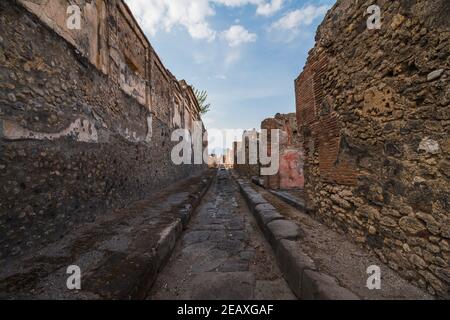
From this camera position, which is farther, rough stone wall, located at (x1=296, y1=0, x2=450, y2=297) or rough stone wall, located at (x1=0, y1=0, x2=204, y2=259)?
rough stone wall, located at (x1=0, y1=0, x2=204, y2=259)

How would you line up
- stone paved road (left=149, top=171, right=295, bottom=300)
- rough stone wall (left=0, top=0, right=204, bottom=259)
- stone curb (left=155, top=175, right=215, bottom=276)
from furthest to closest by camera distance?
stone curb (left=155, top=175, right=215, bottom=276)
rough stone wall (left=0, top=0, right=204, bottom=259)
stone paved road (left=149, top=171, right=295, bottom=300)

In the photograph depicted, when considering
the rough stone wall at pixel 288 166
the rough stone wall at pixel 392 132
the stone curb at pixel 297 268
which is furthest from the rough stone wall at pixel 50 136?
the rough stone wall at pixel 288 166

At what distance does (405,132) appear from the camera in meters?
1.86

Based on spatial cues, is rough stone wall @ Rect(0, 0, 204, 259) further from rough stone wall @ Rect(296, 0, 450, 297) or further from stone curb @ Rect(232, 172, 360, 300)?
rough stone wall @ Rect(296, 0, 450, 297)

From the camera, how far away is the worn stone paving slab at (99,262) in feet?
5.08

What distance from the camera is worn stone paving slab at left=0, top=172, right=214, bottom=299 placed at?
1547 millimetres

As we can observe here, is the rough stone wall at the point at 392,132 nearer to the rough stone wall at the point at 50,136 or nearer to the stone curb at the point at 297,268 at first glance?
the stone curb at the point at 297,268

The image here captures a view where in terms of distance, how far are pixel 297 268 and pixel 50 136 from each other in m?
3.15

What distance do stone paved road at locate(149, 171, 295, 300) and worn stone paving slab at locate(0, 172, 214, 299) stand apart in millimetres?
156

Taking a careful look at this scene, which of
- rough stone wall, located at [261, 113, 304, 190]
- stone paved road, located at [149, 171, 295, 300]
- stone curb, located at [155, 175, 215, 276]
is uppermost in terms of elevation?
rough stone wall, located at [261, 113, 304, 190]

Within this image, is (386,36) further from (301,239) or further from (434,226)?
(301,239)

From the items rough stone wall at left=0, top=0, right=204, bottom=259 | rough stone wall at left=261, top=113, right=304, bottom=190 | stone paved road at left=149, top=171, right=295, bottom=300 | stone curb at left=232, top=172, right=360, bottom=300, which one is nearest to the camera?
stone curb at left=232, top=172, right=360, bottom=300

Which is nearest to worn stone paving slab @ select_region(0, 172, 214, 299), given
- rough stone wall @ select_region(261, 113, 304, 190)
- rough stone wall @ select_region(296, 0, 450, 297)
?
rough stone wall @ select_region(296, 0, 450, 297)

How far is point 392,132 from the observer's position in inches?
78.5
